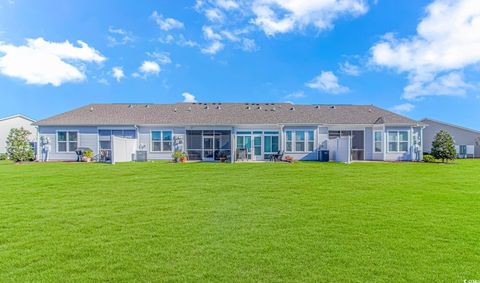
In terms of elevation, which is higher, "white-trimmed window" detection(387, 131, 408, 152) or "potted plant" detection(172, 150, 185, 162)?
"white-trimmed window" detection(387, 131, 408, 152)

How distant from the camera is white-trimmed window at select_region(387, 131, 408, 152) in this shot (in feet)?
76.9

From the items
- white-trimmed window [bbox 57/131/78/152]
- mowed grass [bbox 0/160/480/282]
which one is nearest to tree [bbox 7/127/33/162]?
white-trimmed window [bbox 57/131/78/152]

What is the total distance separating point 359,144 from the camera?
23.7 m

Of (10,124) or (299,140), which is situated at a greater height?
(10,124)

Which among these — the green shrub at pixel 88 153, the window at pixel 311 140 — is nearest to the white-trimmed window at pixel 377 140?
the window at pixel 311 140

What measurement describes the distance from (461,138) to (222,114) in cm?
2733

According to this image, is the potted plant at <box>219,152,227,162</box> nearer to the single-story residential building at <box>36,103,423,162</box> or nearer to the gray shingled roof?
the single-story residential building at <box>36,103,423,162</box>

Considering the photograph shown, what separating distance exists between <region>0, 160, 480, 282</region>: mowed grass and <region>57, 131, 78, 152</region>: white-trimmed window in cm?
1559

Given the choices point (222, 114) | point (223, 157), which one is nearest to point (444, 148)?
point (223, 157)

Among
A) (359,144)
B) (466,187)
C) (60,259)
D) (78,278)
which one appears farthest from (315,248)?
(359,144)

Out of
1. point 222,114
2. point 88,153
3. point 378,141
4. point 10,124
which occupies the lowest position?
point 88,153

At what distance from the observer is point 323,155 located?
22391 millimetres

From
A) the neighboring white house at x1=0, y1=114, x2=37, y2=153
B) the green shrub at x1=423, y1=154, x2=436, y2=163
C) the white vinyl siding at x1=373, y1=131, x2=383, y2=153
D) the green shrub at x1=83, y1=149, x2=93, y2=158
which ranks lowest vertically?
the green shrub at x1=423, y1=154, x2=436, y2=163

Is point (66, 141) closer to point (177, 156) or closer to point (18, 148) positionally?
point (18, 148)
